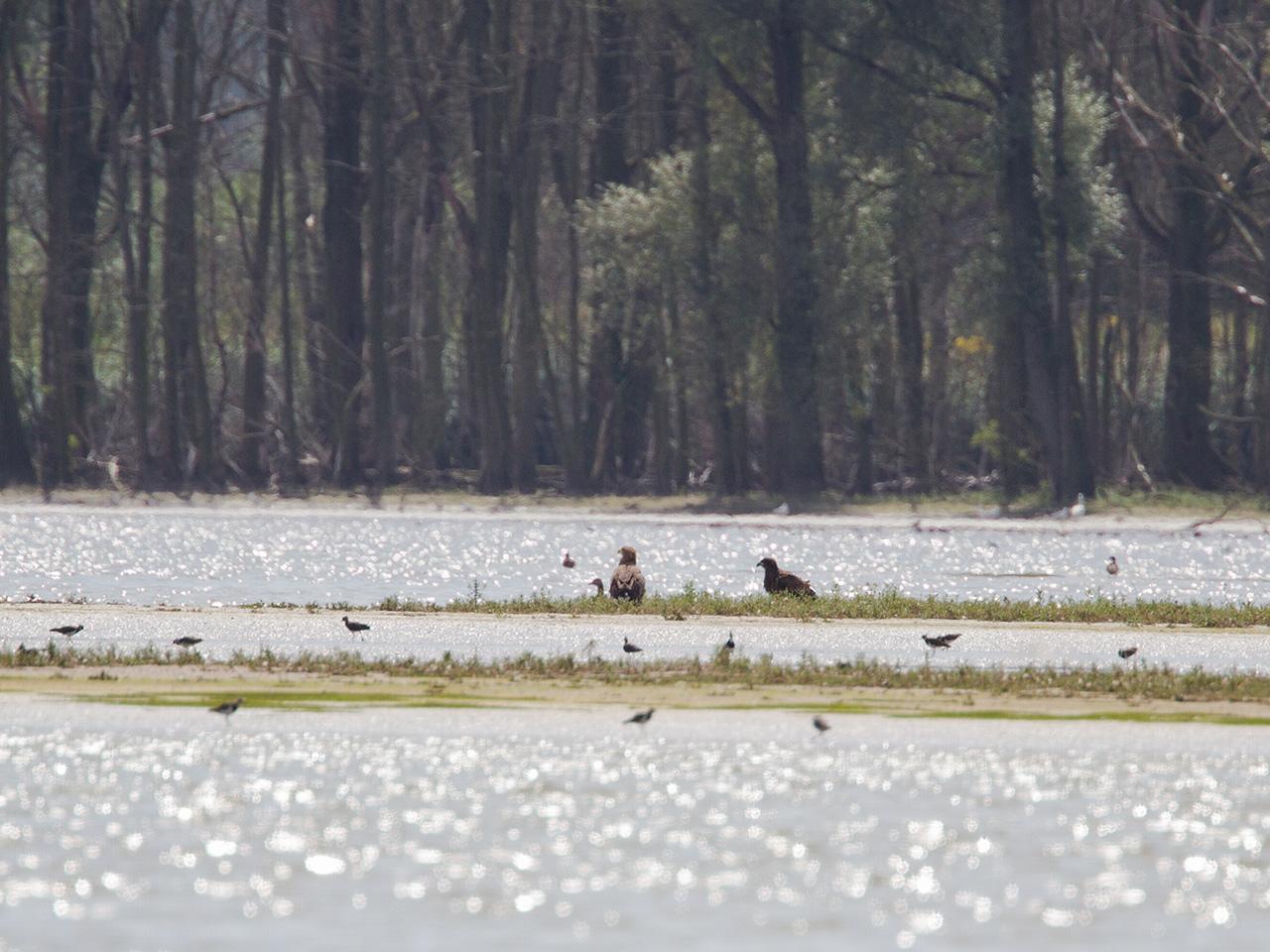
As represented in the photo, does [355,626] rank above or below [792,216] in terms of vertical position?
below

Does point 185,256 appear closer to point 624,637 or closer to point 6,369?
point 6,369

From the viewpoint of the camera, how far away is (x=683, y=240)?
57281 millimetres

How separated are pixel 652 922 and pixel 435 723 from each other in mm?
7135

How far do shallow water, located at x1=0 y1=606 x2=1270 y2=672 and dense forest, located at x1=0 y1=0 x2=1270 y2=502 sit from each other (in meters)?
30.0

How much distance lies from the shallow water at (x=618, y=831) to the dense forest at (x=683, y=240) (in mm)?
37800

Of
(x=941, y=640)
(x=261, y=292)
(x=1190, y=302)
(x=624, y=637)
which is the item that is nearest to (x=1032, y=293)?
(x=1190, y=302)

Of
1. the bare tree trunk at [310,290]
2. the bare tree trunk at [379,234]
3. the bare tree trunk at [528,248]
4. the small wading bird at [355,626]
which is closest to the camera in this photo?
the small wading bird at [355,626]

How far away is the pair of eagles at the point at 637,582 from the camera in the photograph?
27.2m

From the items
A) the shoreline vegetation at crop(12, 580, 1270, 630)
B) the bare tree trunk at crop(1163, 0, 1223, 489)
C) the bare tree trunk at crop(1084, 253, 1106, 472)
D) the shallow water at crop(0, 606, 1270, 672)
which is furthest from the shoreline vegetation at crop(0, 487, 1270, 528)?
the shallow water at crop(0, 606, 1270, 672)

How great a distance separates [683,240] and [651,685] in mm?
37661

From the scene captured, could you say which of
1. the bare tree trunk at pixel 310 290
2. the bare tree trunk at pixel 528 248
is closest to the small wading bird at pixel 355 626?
the bare tree trunk at pixel 528 248

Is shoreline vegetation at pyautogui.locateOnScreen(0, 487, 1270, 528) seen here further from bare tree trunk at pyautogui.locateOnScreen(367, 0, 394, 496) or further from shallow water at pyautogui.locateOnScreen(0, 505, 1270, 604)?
bare tree trunk at pyautogui.locateOnScreen(367, 0, 394, 496)

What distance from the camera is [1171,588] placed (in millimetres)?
35375

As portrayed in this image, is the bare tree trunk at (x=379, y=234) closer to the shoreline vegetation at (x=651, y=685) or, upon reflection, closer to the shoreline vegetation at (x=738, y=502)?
the shoreline vegetation at (x=738, y=502)
